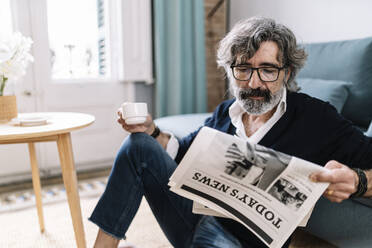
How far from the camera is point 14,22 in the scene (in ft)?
6.72

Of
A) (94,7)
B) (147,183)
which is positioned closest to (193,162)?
(147,183)

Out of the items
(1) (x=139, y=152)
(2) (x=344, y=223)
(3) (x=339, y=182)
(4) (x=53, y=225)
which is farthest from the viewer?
(4) (x=53, y=225)

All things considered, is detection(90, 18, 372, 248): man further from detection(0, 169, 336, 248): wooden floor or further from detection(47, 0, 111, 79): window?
detection(47, 0, 111, 79): window

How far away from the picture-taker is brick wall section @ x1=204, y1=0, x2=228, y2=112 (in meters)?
2.71

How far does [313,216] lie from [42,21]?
1.90 metres

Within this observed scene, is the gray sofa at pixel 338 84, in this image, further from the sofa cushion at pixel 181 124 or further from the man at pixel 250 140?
the man at pixel 250 140

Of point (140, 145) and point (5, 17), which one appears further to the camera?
point (5, 17)

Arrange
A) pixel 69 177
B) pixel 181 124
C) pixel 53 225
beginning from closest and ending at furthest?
1. pixel 69 177
2. pixel 53 225
3. pixel 181 124

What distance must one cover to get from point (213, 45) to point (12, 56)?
173 cm

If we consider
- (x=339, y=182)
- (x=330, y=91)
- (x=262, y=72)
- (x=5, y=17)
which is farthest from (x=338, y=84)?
(x=5, y=17)


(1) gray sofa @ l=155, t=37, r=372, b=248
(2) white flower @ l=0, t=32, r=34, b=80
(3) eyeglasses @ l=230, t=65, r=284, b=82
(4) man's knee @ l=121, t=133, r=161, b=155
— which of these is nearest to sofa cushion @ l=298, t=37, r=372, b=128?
(1) gray sofa @ l=155, t=37, r=372, b=248

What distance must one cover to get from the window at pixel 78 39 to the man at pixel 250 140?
59.5 inches

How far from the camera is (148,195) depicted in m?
0.95

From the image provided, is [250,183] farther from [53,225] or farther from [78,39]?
[78,39]
